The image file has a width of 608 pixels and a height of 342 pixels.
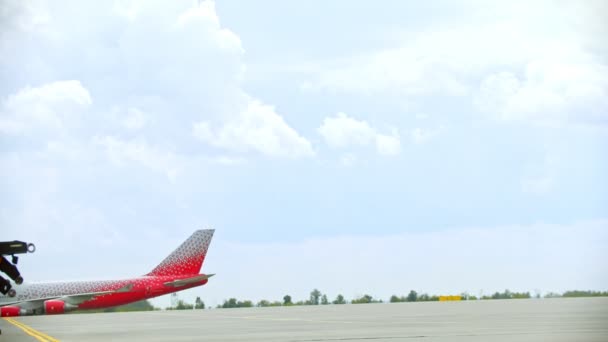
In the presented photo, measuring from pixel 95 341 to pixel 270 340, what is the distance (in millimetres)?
4715

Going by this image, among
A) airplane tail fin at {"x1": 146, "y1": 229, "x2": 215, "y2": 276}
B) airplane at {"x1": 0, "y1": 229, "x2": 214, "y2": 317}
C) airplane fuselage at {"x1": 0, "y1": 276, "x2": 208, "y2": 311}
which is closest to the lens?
airplane at {"x1": 0, "y1": 229, "x2": 214, "y2": 317}

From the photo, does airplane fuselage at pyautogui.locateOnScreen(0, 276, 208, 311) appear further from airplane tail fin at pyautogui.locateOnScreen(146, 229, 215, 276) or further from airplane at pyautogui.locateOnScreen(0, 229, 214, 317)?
airplane tail fin at pyautogui.locateOnScreen(146, 229, 215, 276)

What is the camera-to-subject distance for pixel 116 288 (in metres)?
61.7

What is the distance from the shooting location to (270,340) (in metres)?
18.1

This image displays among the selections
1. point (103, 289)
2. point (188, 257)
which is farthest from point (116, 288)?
point (188, 257)

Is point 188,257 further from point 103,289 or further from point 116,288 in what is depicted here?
point 103,289

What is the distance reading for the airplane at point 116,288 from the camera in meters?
59.1

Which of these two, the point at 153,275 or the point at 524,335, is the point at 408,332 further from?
the point at 153,275

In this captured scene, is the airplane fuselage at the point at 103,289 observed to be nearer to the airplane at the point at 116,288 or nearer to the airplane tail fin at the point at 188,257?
the airplane at the point at 116,288

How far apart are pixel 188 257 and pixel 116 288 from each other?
6.22 metres

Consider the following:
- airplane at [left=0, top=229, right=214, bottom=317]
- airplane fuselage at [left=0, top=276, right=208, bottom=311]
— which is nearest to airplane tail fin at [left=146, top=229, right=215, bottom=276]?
airplane at [left=0, top=229, right=214, bottom=317]

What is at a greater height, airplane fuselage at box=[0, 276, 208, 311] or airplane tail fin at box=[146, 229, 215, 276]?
airplane tail fin at box=[146, 229, 215, 276]

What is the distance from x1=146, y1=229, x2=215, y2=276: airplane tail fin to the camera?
213 ft

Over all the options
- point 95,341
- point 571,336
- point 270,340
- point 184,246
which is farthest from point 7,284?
point 184,246
